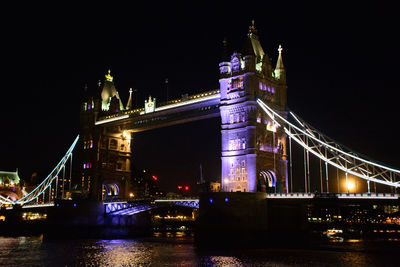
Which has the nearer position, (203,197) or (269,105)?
(203,197)

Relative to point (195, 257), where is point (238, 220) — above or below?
above

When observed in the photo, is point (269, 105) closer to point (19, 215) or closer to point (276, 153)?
point (276, 153)

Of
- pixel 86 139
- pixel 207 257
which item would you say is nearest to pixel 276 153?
pixel 207 257

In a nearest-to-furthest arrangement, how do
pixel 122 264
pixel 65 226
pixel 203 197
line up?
pixel 122 264 < pixel 203 197 < pixel 65 226

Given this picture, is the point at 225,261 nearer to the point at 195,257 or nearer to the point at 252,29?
the point at 195,257

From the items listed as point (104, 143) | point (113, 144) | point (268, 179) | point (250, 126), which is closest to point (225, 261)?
point (250, 126)

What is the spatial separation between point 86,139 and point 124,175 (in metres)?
8.08

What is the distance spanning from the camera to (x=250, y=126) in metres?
50.8

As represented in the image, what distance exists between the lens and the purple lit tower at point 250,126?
166 ft

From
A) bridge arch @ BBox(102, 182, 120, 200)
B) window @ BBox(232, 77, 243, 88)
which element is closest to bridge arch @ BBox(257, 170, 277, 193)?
window @ BBox(232, 77, 243, 88)

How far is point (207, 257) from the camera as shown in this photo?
39.1 metres

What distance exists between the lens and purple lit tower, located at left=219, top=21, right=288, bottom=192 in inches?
1997

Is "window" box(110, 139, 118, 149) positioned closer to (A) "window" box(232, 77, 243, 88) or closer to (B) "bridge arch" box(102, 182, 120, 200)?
(B) "bridge arch" box(102, 182, 120, 200)

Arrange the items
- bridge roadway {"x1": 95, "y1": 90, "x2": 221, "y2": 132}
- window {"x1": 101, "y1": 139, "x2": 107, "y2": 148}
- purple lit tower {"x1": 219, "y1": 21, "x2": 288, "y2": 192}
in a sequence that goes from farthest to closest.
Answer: window {"x1": 101, "y1": 139, "x2": 107, "y2": 148} → bridge roadway {"x1": 95, "y1": 90, "x2": 221, "y2": 132} → purple lit tower {"x1": 219, "y1": 21, "x2": 288, "y2": 192}
